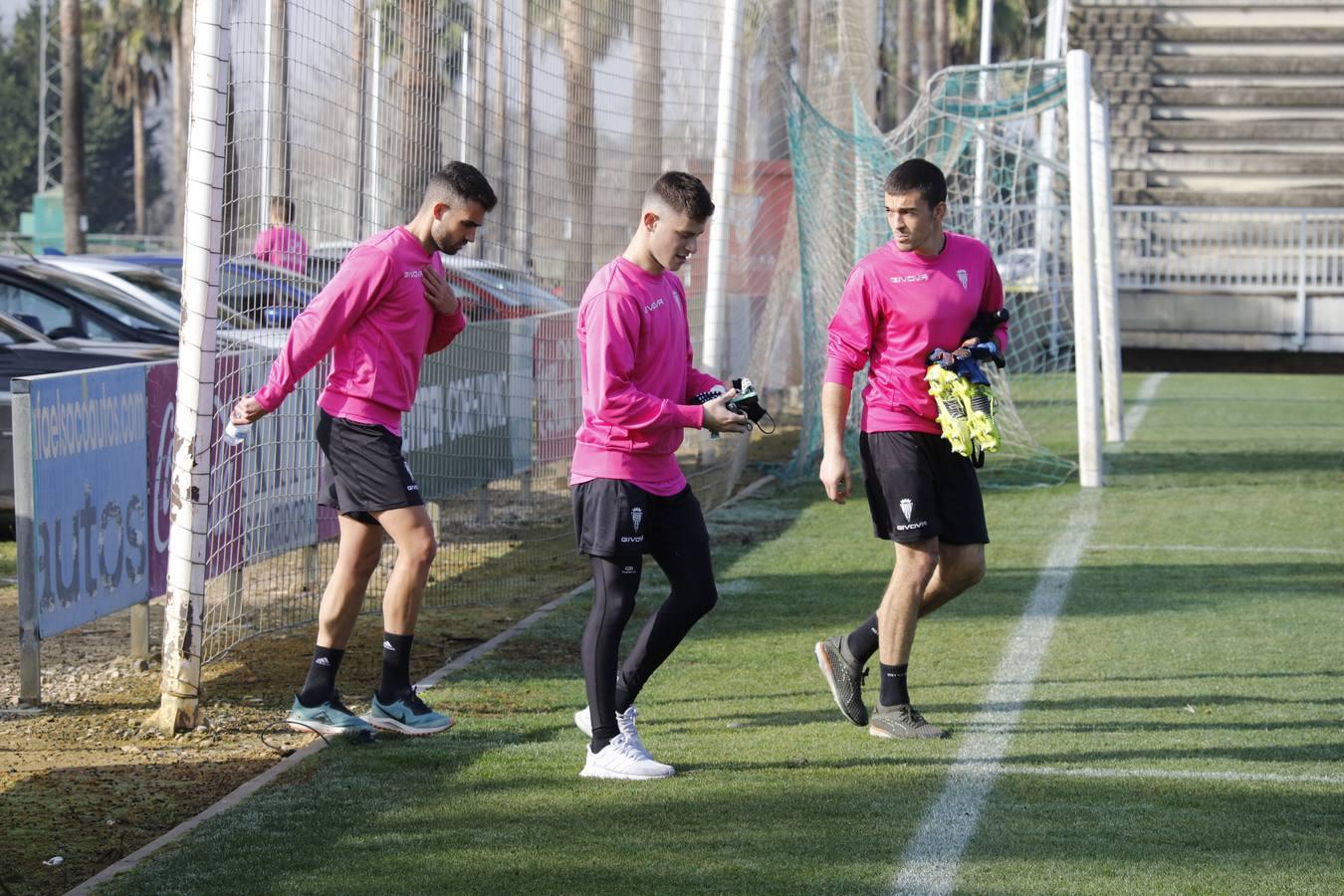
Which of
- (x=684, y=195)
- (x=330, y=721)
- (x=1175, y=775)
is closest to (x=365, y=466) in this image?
(x=330, y=721)

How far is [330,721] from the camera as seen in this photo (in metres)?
6.24

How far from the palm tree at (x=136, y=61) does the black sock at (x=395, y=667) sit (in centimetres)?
6424

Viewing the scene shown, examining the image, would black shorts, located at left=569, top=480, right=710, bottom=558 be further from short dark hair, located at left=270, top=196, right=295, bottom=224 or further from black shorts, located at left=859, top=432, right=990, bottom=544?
short dark hair, located at left=270, top=196, right=295, bottom=224

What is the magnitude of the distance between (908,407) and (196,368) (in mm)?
2597

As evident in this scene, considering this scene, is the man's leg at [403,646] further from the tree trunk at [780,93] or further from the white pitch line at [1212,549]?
the tree trunk at [780,93]

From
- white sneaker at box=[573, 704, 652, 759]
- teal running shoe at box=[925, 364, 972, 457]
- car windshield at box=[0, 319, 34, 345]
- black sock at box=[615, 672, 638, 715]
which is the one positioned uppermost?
car windshield at box=[0, 319, 34, 345]

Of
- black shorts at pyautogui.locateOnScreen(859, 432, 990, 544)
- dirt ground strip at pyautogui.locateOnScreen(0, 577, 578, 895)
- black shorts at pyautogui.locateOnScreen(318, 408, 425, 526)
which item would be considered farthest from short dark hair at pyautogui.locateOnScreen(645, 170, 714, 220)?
dirt ground strip at pyautogui.locateOnScreen(0, 577, 578, 895)

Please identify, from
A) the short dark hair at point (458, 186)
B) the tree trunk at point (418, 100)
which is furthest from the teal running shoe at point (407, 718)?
the tree trunk at point (418, 100)

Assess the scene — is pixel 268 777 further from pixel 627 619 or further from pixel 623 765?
pixel 627 619

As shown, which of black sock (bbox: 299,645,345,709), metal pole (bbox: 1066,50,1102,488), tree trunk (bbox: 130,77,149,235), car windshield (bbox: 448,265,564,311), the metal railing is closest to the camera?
black sock (bbox: 299,645,345,709)

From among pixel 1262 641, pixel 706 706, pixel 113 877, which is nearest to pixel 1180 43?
pixel 1262 641

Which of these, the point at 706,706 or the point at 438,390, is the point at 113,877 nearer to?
the point at 706,706

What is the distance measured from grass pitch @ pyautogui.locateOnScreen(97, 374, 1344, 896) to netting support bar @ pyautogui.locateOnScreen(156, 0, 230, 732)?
2.57 feet

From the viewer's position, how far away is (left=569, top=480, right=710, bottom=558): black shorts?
5.53 meters
